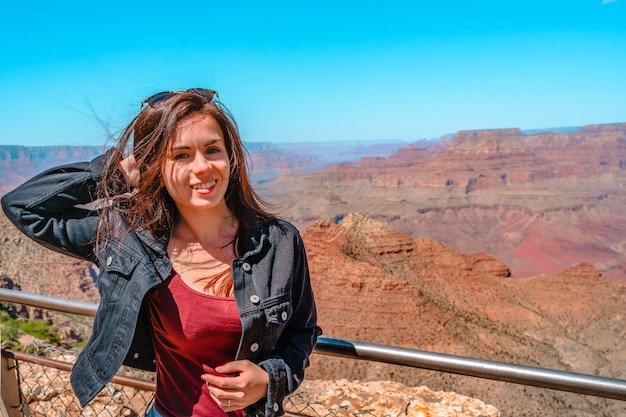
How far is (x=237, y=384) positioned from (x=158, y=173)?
2.52 feet

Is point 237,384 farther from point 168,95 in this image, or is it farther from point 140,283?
point 168,95

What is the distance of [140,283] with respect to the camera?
1.64 meters

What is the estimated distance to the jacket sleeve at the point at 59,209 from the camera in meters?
1.80

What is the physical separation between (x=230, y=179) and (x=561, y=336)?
35666 millimetres

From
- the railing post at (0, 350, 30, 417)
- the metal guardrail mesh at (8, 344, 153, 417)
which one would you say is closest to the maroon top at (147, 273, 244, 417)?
the railing post at (0, 350, 30, 417)

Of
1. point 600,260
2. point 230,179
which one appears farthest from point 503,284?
point 600,260

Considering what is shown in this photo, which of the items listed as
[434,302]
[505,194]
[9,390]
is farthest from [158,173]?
[505,194]

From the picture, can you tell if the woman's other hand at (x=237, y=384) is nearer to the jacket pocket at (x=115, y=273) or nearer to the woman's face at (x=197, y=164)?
the jacket pocket at (x=115, y=273)

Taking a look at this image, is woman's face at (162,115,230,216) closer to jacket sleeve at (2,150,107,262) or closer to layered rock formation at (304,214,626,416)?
jacket sleeve at (2,150,107,262)

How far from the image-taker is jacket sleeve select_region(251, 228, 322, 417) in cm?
165

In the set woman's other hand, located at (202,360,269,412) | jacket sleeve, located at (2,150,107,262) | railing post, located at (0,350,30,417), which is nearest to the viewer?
woman's other hand, located at (202,360,269,412)

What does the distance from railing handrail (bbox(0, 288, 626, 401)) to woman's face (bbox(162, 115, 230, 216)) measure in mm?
902

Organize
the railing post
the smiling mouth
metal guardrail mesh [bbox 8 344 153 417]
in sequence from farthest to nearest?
1. metal guardrail mesh [bbox 8 344 153 417]
2. the railing post
3. the smiling mouth

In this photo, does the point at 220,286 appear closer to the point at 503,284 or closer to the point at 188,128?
the point at 188,128
